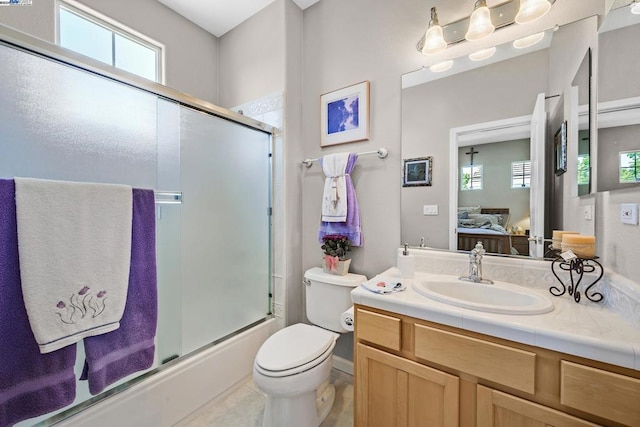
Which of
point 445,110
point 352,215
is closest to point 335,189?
point 352,215

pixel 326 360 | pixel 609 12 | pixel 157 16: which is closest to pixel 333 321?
pixel 326 360

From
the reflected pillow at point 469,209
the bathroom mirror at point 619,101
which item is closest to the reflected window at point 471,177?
the reflected pillow at point 469,209

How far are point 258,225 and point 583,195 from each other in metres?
1.77

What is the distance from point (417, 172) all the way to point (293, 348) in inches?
46.9

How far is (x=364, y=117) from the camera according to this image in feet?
5.48

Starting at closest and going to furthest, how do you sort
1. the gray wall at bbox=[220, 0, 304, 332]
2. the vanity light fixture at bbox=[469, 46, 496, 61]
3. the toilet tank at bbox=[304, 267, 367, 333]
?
1. the vanity light fixture at bbox=[469, 46, 496, 61]
2. the toilet tank at bbox=[304, 267, 367, 333]
3. the gray wall at bbox=[220, 0, 304, 332]

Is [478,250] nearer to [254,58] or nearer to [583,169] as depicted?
[583,169]

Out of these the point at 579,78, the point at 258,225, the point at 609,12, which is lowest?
the point at 258,225

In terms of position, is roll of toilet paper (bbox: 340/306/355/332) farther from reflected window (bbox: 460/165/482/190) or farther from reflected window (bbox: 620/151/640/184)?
reflected window (bbox: 620/151/640/184)

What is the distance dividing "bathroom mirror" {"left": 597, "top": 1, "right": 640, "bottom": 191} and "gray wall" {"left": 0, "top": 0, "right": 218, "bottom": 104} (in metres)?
2.56

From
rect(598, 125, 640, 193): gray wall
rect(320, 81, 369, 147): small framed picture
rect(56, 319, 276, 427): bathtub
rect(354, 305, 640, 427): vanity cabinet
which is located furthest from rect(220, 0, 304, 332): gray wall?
rect(598, 125, 640, 193): gray wall

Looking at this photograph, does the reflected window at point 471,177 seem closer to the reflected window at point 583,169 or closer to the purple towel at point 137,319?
the reflected window at point 583,169

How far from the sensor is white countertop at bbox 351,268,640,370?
691mm

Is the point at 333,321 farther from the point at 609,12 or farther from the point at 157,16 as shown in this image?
the point at 157,16
